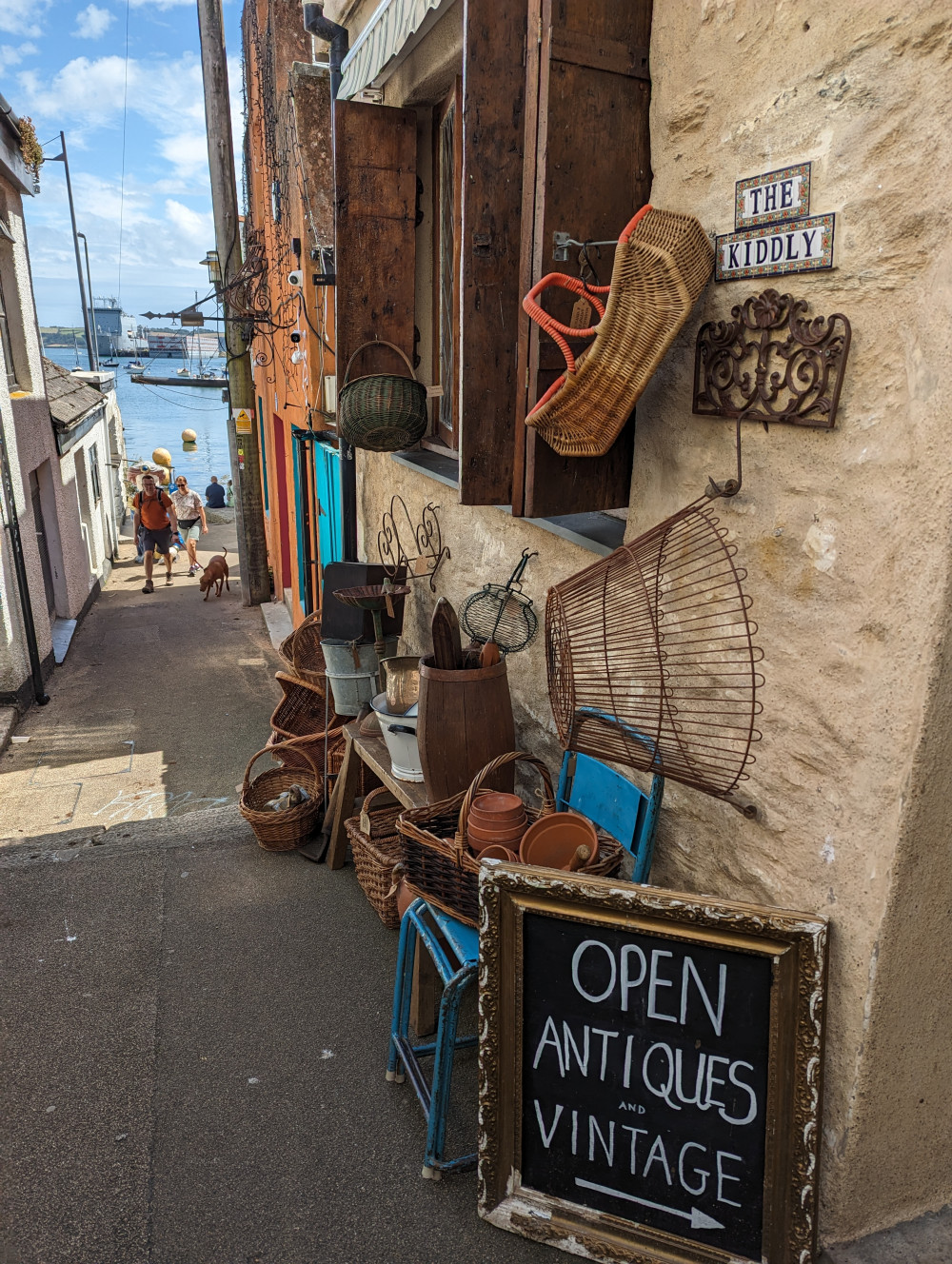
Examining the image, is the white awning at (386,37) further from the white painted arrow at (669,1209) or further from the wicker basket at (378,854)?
the white painted arrow at (669,1209)

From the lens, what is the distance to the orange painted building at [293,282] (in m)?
5.90

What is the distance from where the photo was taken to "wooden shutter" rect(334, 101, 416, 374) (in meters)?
3.99

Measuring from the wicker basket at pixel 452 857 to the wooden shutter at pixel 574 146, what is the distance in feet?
2.93

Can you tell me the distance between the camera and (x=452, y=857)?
241 cm

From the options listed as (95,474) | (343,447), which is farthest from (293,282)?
(95,474)

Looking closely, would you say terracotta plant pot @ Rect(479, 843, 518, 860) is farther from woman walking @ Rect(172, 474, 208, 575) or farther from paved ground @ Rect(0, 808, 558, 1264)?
woman walking @ Rect(172, 474, 208, 575)

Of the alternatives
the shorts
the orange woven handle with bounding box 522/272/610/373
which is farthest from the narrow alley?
the shorts

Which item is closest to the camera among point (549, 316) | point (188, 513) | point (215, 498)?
point (549, 316)

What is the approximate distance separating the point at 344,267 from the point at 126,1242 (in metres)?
3.74

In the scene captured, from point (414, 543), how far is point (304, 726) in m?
1.39

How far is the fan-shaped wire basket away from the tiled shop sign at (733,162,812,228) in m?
0.62

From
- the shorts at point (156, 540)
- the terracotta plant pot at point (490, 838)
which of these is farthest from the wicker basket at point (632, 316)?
the shorts at point (156, 540)

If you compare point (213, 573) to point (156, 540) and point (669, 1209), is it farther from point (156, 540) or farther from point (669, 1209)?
point (669, 1209)

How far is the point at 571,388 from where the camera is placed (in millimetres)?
1992
